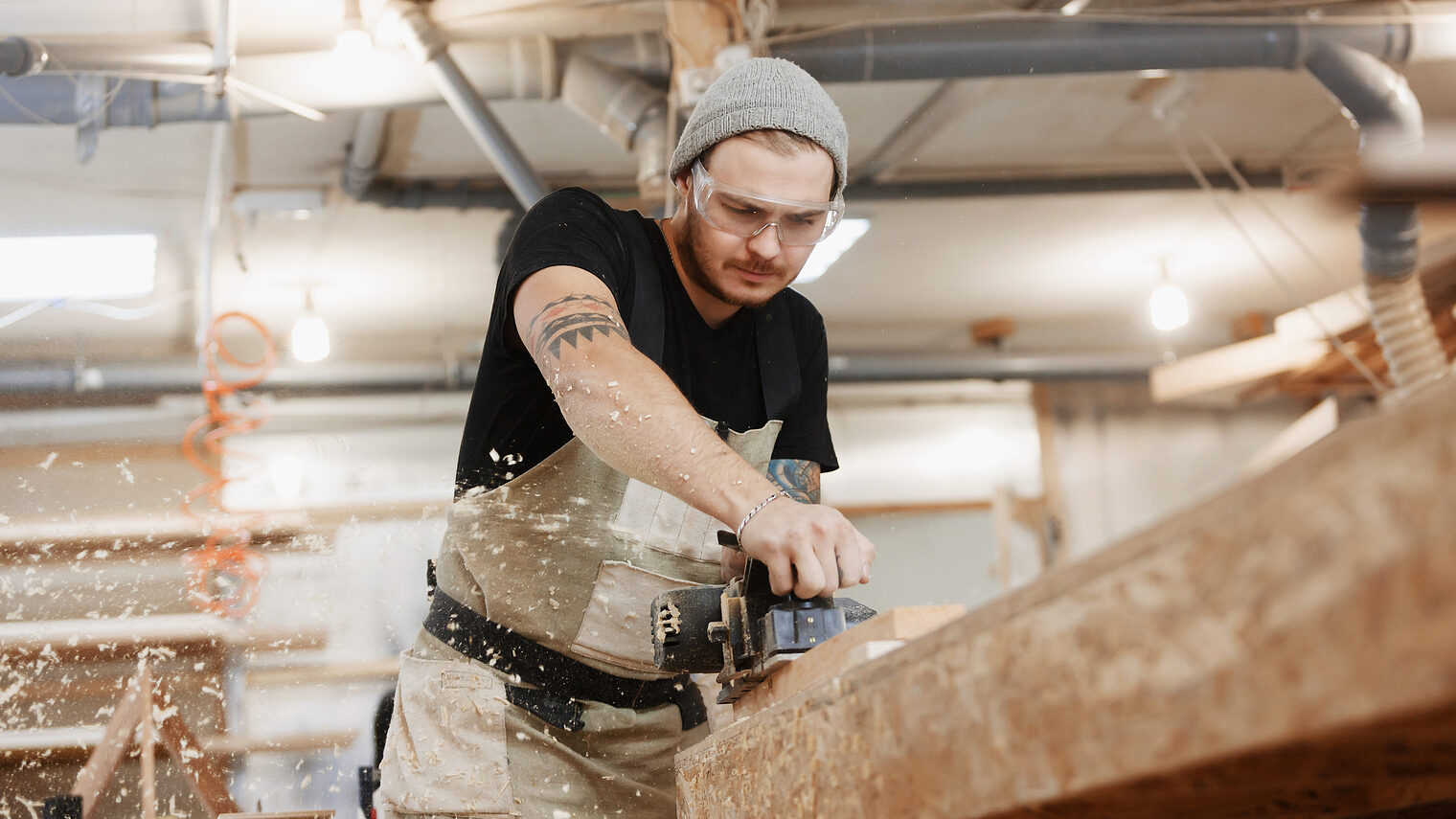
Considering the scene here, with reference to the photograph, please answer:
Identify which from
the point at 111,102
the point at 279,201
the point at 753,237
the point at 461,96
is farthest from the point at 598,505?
the point at 279,201

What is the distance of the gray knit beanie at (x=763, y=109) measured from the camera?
5.36 ft

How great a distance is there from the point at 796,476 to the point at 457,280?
3169mm

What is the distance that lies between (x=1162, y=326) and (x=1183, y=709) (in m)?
5.33

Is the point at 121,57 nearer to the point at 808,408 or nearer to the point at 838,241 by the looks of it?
the point at 808,408

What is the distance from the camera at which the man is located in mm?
1566

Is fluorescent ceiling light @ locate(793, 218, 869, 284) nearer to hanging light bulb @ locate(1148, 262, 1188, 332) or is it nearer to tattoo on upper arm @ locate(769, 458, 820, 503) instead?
hanging light bulb @ locate(1148, 262, 1188, 332)

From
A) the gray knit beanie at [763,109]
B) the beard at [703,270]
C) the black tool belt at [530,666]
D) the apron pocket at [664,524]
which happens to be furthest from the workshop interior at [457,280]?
the gray knit beanie at [763,109]

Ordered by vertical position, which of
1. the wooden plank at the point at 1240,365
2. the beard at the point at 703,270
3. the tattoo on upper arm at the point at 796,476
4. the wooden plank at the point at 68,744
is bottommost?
the wooden plank at the point at 68,744

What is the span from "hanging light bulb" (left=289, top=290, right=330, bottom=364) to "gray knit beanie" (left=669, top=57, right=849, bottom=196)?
2865 millimetres

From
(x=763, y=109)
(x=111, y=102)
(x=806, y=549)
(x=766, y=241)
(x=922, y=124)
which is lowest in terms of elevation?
(x=806, y=549)

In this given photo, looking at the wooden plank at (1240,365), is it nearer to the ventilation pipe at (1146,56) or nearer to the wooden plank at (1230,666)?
the ventilation pipe at (1146,56)

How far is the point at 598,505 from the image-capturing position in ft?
5.54

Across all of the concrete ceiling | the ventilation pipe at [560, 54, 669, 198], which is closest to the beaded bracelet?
the ventilation pipe at [560, 54, 669, 198]

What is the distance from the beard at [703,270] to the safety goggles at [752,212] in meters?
0.04
